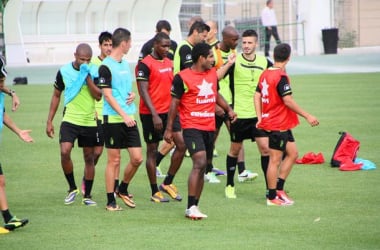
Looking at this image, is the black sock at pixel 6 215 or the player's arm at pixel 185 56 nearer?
the black sock at pixel 6 215

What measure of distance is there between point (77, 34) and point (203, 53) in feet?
105

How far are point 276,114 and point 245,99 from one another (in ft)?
3.76

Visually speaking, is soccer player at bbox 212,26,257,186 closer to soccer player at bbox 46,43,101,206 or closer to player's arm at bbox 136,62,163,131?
player's arm at bbox 136,62,163,131

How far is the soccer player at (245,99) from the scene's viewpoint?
13.0 m

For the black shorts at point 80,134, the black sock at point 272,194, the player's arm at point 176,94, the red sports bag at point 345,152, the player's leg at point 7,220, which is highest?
the player's arm at point 176,94

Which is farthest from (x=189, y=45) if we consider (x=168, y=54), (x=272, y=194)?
(x=272, y=194)

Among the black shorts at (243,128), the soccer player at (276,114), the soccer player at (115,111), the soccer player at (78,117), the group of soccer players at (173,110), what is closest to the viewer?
the group of soccer players at (173,110)

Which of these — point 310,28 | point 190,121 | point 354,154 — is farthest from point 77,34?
point 190,121

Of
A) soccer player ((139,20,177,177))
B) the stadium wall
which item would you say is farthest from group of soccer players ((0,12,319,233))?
the stadium wall

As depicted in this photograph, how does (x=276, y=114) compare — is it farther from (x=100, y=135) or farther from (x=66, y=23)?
(x=66, y=23)

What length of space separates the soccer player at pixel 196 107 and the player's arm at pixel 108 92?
1.64 feet

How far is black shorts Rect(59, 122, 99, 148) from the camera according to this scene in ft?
40.9

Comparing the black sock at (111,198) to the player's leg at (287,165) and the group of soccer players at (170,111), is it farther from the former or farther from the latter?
the player's leg at (287,165)

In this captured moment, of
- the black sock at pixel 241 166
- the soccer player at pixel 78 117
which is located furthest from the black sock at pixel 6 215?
the black sock at pixel 241 166
